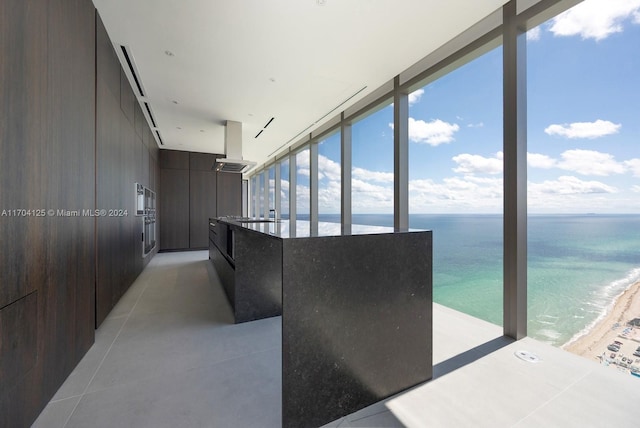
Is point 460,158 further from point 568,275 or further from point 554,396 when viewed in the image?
point 554,396

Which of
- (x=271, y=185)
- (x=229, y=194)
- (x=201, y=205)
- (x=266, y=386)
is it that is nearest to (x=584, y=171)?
(x=266, y=386)

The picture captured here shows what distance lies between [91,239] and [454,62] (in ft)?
12.8

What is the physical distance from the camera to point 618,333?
2.86m

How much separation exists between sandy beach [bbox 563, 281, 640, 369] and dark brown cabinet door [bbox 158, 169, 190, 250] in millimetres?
7830

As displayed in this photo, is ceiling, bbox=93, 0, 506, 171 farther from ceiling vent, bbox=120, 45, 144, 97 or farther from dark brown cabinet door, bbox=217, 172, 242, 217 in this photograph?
dark brown cabinet door, bbox=217, 172, 242, 217

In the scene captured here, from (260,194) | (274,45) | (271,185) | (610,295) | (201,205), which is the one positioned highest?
(274,45)

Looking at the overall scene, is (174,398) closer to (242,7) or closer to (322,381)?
(322,381)

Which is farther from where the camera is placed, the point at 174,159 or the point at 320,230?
the point at 174,159

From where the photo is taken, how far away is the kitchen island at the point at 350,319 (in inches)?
43.6

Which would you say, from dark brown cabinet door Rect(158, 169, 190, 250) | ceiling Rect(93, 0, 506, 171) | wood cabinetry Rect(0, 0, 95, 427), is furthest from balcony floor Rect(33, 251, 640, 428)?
dark brown cabinet door Rect(158, 169, 190, 250)

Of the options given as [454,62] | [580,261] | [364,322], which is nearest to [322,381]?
[364,322]

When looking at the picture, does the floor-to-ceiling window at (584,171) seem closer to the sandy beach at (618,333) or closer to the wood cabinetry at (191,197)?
the sandy beach at (618,333)

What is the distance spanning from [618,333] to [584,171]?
2.55m

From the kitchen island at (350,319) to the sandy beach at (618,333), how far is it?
85.9 inches
